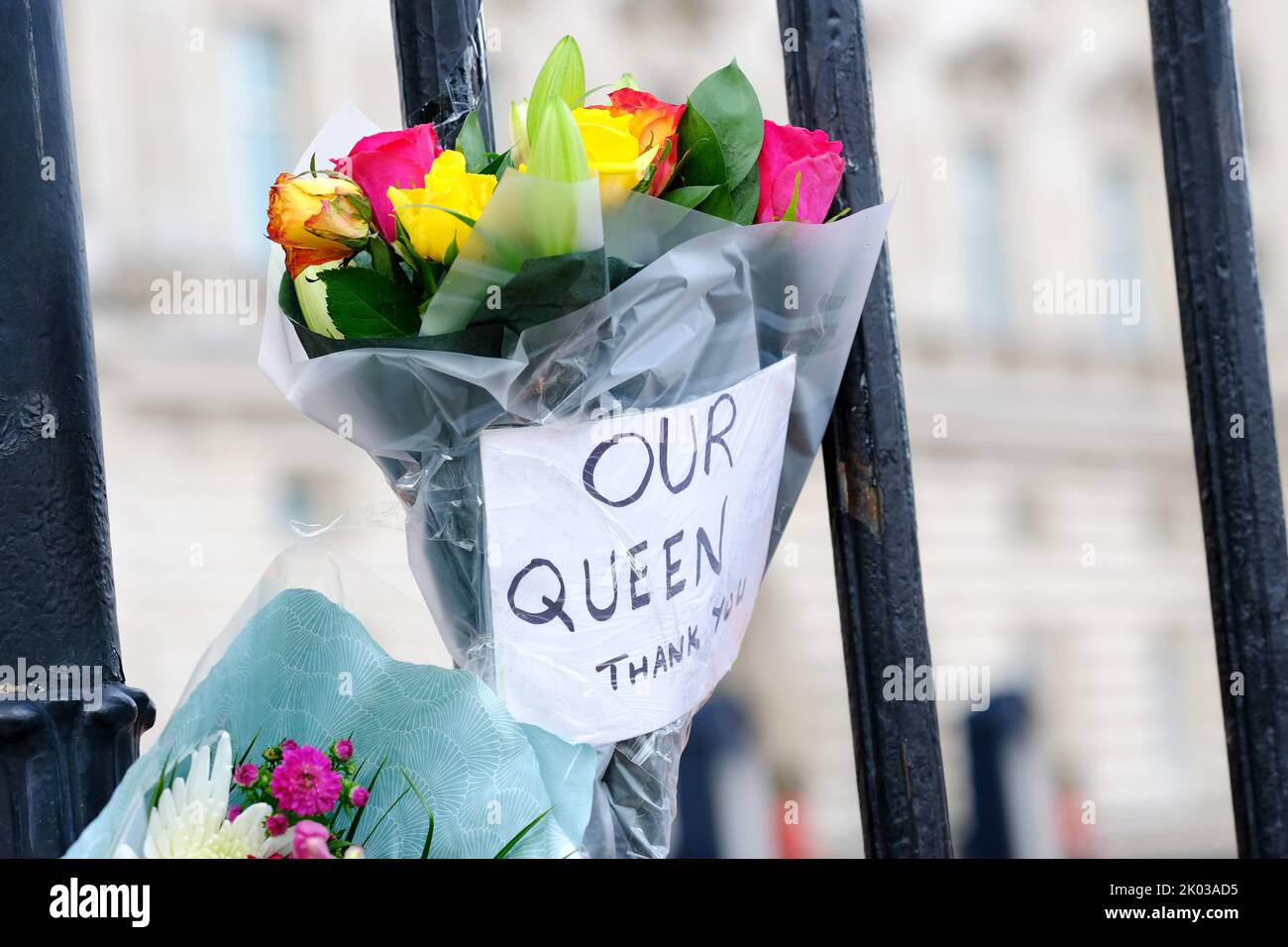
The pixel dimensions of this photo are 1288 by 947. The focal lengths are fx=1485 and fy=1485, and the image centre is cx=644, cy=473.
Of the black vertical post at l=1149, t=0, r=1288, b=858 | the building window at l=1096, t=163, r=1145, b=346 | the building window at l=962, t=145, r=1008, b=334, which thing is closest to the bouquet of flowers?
the black vertical post at l=1149, t=0, r=1288, b=858

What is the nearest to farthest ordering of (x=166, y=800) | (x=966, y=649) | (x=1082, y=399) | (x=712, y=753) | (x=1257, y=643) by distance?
(x=166, y=800) < (x=1257, y=643) < (x=712, y=753) < (x=966, y=649) < (x=1082, y=399)

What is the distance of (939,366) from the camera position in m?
14.5

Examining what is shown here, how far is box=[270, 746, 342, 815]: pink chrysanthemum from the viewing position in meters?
0.90

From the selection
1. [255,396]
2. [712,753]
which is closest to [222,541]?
[255,396]

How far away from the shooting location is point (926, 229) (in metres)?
15.2

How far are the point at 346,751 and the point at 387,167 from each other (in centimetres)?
40

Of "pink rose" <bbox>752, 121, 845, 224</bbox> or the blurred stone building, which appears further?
the blurred stone building

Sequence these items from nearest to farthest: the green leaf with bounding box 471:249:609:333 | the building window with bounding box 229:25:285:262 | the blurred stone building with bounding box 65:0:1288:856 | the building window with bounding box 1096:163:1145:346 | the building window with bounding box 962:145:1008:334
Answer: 1. the green leaf with bounding box 471:249:609:333
2. the blurred stone building with bounding box 65:0:1288:856
3. the building window with bounding box 229:25:285:262
4. the building window with bounding box 962:145:1008:334
5. the building window with bounding box 1096:163:1145:346

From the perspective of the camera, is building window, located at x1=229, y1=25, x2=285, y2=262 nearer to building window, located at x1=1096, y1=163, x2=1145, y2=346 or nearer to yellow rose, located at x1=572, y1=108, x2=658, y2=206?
building window, located at x1=1096, y1=163, x2=1145, y2=346

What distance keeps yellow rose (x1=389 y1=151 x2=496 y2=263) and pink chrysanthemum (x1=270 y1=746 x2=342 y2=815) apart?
34cm

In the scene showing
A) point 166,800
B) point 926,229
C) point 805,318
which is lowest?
point 166,800

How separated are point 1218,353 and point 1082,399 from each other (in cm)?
1477

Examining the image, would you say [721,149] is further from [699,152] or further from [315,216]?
[315,216]
